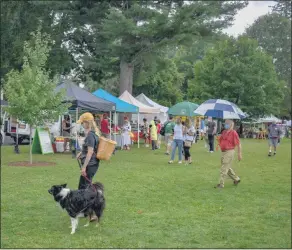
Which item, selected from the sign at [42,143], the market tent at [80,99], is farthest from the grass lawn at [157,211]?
the sign at [42,143]

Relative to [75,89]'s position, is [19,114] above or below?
below

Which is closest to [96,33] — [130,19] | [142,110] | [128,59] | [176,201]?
[128,59]

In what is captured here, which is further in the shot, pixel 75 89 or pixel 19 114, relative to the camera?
pixel 75 89

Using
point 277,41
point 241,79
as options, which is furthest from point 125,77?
point 277,41

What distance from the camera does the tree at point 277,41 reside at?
5630cm

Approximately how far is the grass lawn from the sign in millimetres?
5192

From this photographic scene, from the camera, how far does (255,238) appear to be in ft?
22.6

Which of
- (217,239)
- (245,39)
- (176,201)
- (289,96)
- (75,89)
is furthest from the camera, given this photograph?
(289,96)

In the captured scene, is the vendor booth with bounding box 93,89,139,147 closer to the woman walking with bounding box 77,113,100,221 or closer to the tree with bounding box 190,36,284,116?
the woman walking with bounding box 77,113,100,221

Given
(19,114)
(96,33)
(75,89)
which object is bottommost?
(19,114)

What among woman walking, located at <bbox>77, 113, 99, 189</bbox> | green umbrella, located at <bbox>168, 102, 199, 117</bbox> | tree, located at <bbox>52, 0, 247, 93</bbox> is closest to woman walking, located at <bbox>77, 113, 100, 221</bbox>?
woman walking, located at <bbox>77, 113, 99, 189</bbox>

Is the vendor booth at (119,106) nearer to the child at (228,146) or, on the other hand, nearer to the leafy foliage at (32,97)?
the leafy foliage at (32,97)

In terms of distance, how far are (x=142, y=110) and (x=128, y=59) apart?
16.9ft

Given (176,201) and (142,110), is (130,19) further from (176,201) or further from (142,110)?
(176,201)
